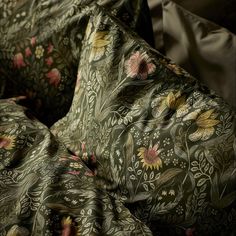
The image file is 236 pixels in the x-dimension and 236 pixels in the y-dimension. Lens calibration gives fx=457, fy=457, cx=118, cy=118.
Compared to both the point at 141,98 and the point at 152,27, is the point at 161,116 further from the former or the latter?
the point at 152,27

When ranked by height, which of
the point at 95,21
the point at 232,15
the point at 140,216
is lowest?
the point at 140,216

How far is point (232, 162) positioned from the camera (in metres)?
0.68

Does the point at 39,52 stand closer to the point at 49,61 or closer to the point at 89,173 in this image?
→ the point at 49,61

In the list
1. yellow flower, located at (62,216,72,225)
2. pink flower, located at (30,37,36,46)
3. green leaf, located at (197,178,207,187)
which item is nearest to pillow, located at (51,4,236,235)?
green leaf, located at (197,178,207,187)

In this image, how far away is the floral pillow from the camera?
3.44 feet

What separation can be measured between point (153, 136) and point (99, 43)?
0.26 m

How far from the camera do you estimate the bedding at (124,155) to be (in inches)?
27.4

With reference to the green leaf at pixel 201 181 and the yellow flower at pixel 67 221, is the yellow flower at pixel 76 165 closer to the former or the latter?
the yellow flower at pixel 67 221

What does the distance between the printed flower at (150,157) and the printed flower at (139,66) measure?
144 millimetres

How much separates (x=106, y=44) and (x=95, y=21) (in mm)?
82

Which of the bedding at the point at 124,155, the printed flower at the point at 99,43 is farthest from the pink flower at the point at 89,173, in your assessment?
the printed flower at the point at 99,43

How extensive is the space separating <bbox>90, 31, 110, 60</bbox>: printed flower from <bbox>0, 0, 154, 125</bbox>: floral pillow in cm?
11

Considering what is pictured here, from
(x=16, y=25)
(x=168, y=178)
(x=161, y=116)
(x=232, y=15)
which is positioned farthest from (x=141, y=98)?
(x=16, y=25)

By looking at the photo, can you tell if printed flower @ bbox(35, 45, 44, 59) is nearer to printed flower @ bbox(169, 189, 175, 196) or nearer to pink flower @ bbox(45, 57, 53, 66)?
pink flower @ bbox(45, 57, 53, 66)
